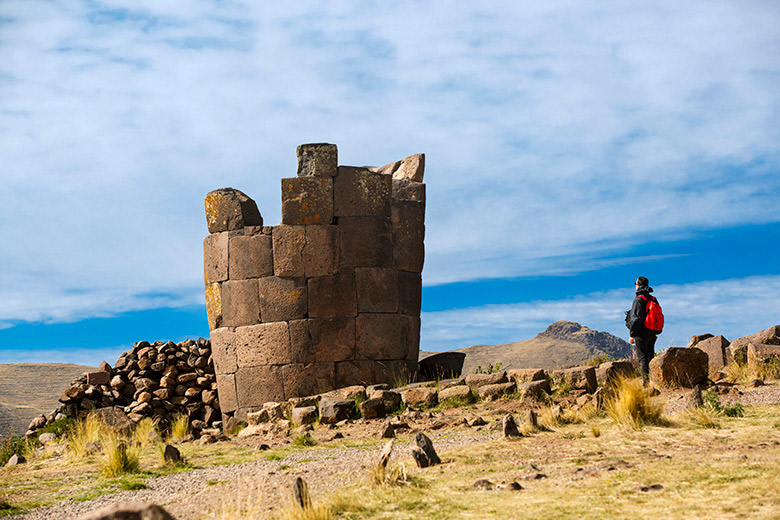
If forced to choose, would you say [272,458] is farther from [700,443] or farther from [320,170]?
[320,170]

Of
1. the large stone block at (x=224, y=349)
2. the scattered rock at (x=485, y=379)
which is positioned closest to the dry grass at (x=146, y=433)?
the large stone block at (x=224, y=349)

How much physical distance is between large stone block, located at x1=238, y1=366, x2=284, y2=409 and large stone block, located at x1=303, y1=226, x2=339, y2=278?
1762mm

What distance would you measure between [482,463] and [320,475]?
1.45 meters

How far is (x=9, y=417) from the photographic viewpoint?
31.3 m

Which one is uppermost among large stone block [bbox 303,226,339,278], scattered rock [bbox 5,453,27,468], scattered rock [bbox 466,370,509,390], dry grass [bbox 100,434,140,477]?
large stone block [bbox 303,226,339,278]

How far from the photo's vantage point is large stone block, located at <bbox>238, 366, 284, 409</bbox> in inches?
488

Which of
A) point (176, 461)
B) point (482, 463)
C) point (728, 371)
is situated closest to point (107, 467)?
point (176, 461)

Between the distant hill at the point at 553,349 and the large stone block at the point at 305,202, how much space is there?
100 feet

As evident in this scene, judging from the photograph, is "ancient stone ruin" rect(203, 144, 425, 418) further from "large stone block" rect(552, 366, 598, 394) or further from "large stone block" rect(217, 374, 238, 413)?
"large stone block" rect(552, 366, 598, 394)

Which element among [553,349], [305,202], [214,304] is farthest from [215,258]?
[553,349]

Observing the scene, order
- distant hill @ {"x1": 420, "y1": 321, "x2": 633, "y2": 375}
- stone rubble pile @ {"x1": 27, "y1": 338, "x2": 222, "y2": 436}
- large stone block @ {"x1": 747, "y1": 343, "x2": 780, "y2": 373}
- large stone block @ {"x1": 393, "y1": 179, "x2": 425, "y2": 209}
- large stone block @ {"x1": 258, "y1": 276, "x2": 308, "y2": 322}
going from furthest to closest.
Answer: distant hill @ {"x1": 420, "y1": 321, "x2": 633, "y2": 375}, stone rubble pile @ {"x1": 27, "y1": 338, "x2": 222, "y2": 436}, large stone block @ {"x1": 393, "y1": 179, "x2": 425, "y2": 209}, large stone block @ {"x1": 258, "y1": 276, "x2": 308, "y2": 322}, large stone block @ {"x1": 747, "y1": 343, "x2": 780, "y2": 373}

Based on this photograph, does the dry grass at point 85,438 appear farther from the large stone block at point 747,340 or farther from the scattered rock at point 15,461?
the large stone block at point 747,340

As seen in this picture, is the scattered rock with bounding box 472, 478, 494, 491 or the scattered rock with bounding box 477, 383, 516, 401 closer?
the scattered rock with bounding box 472, 478, 494, 491

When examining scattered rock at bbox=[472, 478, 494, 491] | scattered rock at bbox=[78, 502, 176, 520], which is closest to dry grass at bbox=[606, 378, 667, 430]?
scattered rock at bbox=[472, 478, 494, 491]
